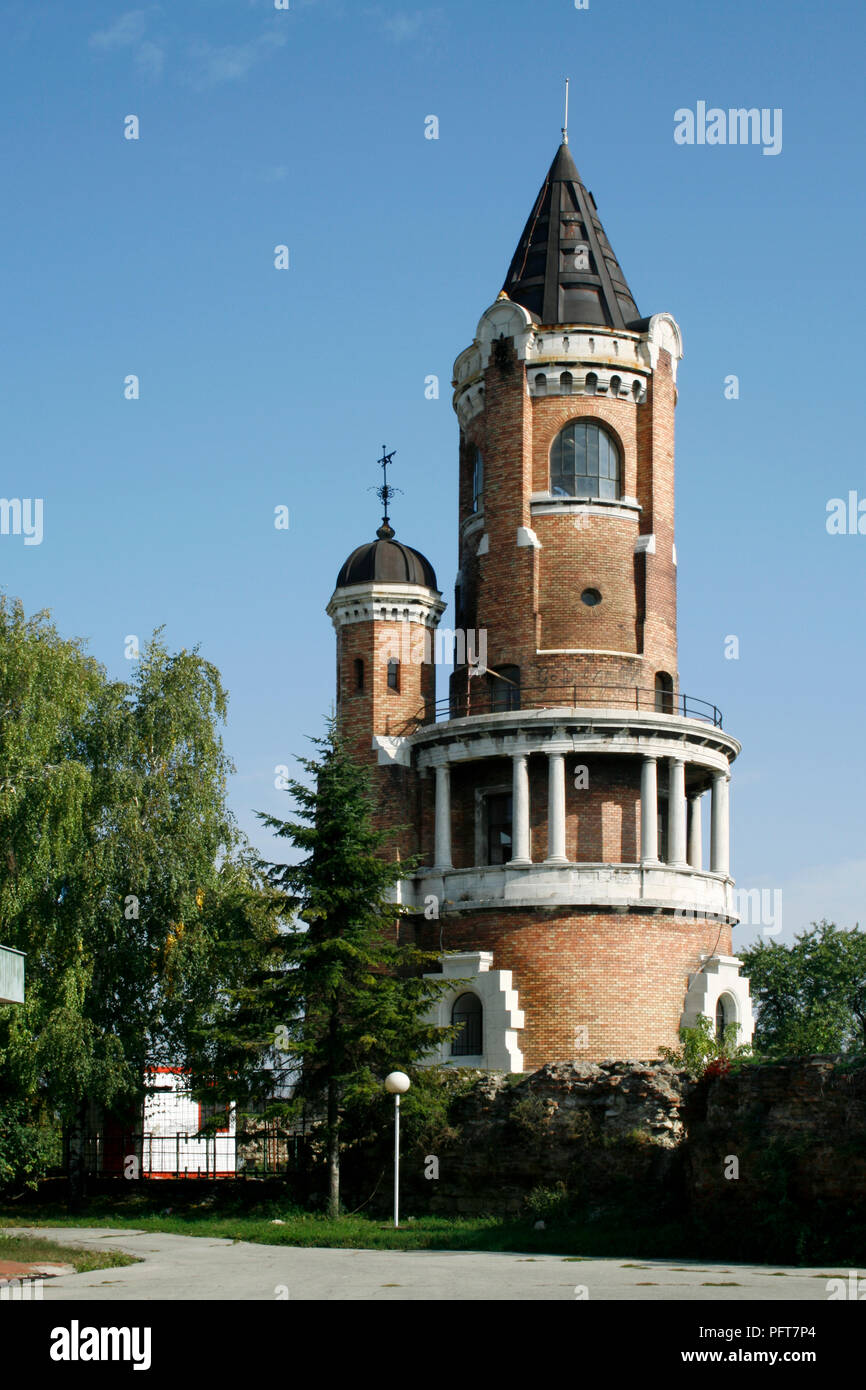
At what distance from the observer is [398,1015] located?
3291cm

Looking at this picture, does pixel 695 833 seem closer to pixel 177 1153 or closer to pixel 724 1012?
pixel 724 1012

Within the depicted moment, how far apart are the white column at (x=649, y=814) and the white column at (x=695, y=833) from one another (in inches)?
164

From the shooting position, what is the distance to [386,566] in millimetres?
45719

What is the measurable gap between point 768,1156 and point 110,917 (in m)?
17.1

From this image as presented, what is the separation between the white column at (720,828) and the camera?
43688 millimetres

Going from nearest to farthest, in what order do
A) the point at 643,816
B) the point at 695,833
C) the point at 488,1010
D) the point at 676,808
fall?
1. the point at 488,1010
2. the point at 643,816
3. the point at 676,808
4. the point at 695,833

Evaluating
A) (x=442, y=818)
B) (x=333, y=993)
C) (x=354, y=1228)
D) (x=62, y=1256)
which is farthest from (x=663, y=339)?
(x=62, y=1256)

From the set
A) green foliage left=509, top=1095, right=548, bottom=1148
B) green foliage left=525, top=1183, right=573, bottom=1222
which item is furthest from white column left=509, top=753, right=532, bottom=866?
green foliage left=525, top=1183, right=573, bottom=1222

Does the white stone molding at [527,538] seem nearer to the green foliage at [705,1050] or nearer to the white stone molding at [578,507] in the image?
the white stone molding at [578,507]

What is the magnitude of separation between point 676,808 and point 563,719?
3.83 meters

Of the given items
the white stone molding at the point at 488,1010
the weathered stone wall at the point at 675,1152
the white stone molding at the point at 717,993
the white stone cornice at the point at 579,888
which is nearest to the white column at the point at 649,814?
the white stone cornice at the point at 579,888

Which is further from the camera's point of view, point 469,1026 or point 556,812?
point 469,1026

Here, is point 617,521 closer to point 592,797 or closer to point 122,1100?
point 592,797
